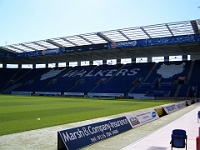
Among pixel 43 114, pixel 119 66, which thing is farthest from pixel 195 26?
pixel 43 114

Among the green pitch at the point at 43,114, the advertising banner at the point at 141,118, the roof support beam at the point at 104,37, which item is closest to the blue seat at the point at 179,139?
the advertising banner at the point at 141,118

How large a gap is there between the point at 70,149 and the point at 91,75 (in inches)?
2221

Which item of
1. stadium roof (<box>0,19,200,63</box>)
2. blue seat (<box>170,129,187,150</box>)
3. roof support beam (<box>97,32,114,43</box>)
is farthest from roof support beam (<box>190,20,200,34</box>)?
blue seat (<box>170,129,187,150</box>)

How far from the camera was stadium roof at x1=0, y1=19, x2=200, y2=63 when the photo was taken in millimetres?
41372

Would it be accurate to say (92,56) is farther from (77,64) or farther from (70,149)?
(70,149)

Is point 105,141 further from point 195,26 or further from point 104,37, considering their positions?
point 104,37

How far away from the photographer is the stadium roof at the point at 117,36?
4137 cm

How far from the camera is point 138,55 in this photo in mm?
62906

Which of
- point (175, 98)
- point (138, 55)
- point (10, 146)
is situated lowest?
point (175, 98)

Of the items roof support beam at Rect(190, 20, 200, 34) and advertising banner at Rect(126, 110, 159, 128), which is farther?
roof support beam at Rect(190, 20, 200, 34)

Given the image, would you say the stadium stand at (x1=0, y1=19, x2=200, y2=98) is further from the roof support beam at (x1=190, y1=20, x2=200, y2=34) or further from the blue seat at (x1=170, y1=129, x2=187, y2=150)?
the blue seat at (x1=170, y1=129, x2=187, y2=150)

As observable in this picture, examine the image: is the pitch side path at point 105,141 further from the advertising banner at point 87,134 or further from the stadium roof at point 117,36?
the stadium roof at point 117,36

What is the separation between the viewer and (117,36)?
4900cm

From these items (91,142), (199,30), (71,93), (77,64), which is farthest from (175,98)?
(91,142)
